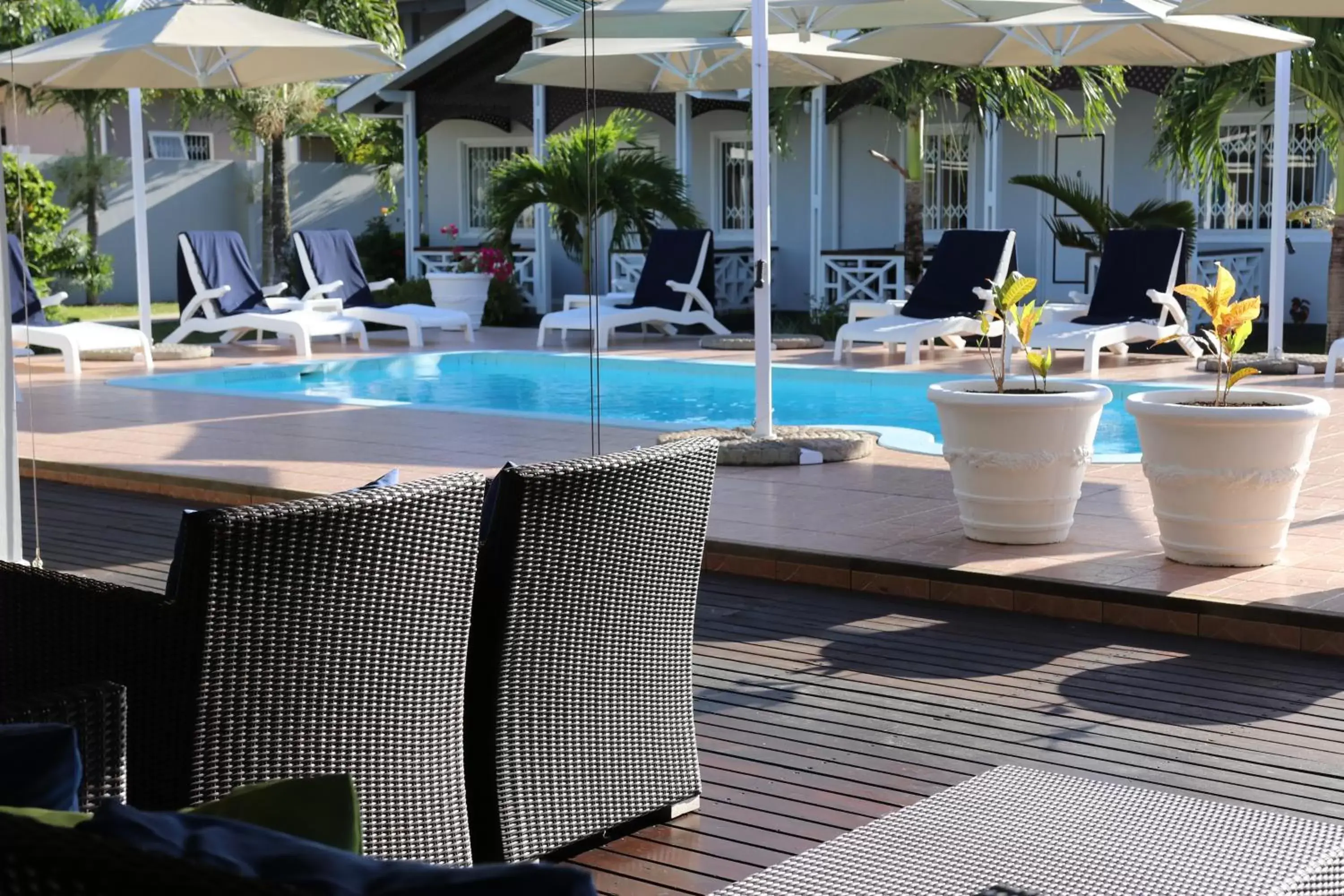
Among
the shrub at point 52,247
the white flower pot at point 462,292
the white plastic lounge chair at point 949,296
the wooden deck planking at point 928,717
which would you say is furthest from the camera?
the shrub at point 52,247

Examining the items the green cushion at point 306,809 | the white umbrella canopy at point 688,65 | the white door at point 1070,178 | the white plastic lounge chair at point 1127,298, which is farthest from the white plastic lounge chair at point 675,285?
the green cushion at point 306,809

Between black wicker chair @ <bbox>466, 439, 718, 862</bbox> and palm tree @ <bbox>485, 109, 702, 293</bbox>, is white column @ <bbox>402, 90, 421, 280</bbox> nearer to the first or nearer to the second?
palm tree @ <bbox>485, 109, 702, 293</bbox>

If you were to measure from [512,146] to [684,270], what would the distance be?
6.72 m

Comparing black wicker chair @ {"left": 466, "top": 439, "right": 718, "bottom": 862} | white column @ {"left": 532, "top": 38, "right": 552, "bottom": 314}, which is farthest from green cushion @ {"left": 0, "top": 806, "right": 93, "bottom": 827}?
white column @ {"left": 532, "top": 38, "right": 552, "bottom": 314}

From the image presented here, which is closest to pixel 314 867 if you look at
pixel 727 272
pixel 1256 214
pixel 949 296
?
pixel 949 296

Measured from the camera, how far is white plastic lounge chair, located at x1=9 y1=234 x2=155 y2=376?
11.6 meters

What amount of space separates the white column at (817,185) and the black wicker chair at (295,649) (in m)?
13.3

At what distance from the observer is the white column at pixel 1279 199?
10.6 m

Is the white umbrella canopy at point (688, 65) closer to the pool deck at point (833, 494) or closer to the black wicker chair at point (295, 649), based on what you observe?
the pool deck at point (833, 494)

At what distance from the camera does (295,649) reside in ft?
7.99

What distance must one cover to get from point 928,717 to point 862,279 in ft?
40.2

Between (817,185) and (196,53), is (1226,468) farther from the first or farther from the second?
(817,185)

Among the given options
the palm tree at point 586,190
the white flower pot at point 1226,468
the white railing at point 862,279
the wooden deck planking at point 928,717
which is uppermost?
the palm tree at point 586,190

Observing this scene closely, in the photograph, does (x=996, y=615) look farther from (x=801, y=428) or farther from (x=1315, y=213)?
(x=1315, y=213)
